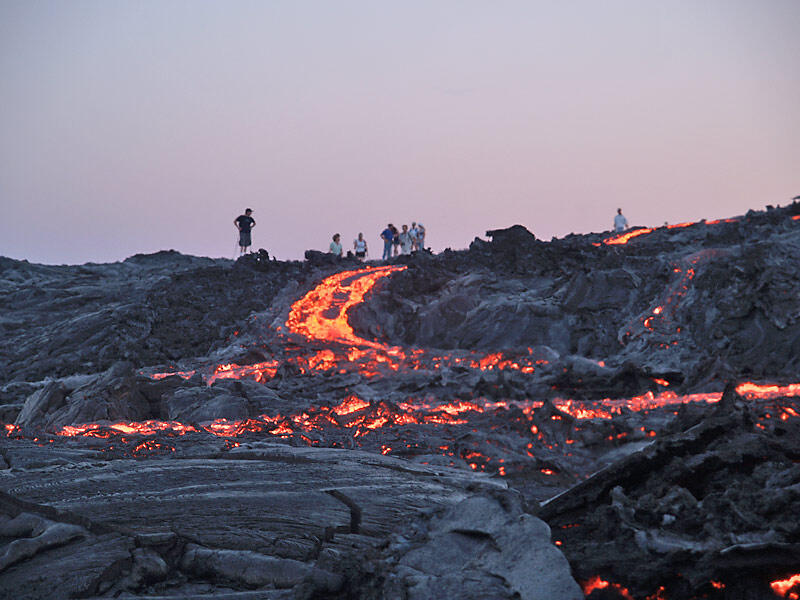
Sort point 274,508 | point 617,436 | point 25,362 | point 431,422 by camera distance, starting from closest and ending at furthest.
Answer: point 274,508 < point 617,436 < point 431,422 < point 25,362

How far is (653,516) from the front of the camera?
13.0ft

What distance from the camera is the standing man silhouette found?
28203 mm

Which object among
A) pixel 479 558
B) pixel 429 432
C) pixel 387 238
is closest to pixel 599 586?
pixel 479 558

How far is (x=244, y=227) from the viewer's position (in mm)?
28766

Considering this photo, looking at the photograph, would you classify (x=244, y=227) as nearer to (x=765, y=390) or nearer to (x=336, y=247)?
(x=336, y=247)

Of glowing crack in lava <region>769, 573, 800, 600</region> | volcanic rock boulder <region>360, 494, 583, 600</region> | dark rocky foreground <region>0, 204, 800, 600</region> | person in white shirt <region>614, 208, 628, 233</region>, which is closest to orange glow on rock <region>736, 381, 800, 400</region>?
dark rocky foreground <region>0, 204, 800, 600</region>

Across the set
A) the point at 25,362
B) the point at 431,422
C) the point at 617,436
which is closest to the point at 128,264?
the point at 25,362

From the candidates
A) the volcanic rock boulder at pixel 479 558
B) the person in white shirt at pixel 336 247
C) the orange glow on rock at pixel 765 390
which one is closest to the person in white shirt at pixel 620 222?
the person in white shirt at pixel 336 247

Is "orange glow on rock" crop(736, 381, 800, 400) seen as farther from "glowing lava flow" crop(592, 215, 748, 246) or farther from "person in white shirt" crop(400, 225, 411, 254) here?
"person in white shirt" crop(400, 225, 411, 254)

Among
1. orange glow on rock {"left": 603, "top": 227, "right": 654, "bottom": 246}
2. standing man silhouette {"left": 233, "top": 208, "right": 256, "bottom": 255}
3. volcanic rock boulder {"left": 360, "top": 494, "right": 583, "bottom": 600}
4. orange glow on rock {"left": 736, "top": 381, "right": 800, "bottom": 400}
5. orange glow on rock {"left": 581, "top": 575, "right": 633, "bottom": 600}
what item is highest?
standing man silhouette {"left": 233, "top": 208, "right": 256, "bottom": 255}

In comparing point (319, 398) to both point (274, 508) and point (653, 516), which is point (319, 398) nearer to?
point (274, 508)

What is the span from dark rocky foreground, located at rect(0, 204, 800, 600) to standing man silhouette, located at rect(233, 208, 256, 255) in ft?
11.2

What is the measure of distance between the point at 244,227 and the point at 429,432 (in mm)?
20443

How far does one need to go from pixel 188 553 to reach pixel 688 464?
3361 millimetres
